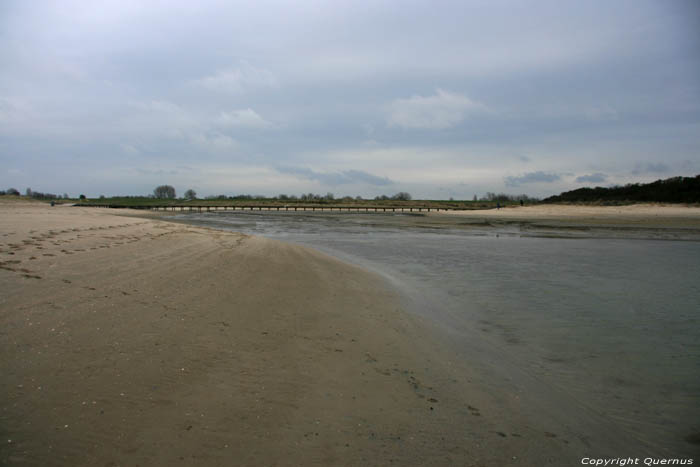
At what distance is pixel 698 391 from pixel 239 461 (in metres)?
4.90

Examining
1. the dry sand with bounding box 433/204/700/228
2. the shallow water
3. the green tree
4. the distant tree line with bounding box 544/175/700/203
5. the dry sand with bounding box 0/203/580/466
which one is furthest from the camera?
the green tree

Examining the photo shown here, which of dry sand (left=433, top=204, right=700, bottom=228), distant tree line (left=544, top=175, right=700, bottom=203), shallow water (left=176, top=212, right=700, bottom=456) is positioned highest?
distant tree line (left=544, top=175, right=700, bottom=203)

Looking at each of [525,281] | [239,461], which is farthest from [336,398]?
[525,281]

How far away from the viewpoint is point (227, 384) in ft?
11.9

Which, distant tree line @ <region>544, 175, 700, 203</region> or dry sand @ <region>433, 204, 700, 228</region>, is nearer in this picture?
dry sand @ <region>433, 204, 700, 228</region>

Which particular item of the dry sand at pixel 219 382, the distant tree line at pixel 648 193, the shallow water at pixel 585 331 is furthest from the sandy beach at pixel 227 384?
the distant tree line at pixel 648 193

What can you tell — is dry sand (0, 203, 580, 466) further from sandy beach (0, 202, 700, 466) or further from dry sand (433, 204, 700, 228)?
dry sand (433, 204, 700, 228)

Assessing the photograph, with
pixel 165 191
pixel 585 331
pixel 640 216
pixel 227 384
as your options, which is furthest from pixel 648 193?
pixel 165 191

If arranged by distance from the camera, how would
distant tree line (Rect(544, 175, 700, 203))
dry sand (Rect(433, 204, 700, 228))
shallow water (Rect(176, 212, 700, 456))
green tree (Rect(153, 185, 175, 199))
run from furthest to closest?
1. green tree (Rect(153, 185, 175, 199))
2. distant tree line (Rect(544, 175, 700, 203))
3. dry sand (Rect(433, 204, 700, 228))
4. shallow water (Rect(176, 212, 700, 456))

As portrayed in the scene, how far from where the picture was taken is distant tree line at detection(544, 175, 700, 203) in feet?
166

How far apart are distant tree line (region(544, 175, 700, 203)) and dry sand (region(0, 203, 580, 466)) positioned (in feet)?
194

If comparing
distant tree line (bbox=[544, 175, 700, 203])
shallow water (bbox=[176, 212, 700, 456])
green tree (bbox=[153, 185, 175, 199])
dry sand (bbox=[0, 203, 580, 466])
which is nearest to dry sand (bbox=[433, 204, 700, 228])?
distant tree line (bbox=[544, 175, 700, 203])

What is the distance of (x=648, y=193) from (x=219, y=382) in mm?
69617

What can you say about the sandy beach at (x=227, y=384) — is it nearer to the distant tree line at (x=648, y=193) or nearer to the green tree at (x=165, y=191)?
the distant tree line at (x=648, y=193)
